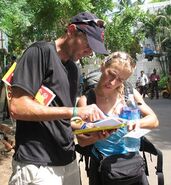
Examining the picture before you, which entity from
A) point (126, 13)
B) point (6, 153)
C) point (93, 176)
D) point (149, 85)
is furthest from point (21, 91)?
point (149, 85)

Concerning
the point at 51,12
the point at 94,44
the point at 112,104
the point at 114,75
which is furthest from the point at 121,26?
the point at 94,44

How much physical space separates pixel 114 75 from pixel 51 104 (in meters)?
0.49

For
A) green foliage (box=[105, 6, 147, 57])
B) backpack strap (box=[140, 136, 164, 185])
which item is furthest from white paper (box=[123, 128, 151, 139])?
green foliage (box=[105, 6, 147, 57])

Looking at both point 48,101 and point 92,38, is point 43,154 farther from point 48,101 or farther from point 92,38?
point 92,38

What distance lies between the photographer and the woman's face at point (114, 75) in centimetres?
276

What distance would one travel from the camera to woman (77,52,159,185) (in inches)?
109

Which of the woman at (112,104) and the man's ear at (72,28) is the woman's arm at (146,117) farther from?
the man's ear at (72,28)

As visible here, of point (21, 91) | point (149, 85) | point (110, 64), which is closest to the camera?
point (21, 91)

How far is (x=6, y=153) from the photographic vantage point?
23.2 feet

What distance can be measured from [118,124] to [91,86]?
31.2 inches

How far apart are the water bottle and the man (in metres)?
0.35

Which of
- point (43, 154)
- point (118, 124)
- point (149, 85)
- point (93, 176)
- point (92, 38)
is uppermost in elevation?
point (92, 38)

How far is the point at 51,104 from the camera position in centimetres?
247

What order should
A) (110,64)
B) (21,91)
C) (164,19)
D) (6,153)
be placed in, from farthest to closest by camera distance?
(164,19) < (6,153) < (110,64) < (21,91)
